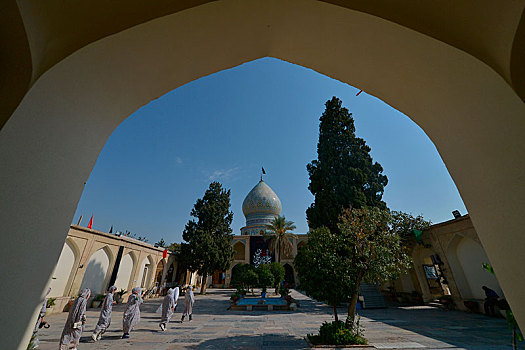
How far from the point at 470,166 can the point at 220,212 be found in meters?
21.9

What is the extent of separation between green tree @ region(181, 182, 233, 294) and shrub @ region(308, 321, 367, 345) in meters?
15.4

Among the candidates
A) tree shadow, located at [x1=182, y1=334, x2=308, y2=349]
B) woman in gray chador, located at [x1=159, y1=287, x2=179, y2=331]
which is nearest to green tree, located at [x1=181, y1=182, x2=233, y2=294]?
woman in gray chador, located at [x1=159, y1=287, x2=179, y2=331]

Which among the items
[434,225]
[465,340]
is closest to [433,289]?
[434,225]

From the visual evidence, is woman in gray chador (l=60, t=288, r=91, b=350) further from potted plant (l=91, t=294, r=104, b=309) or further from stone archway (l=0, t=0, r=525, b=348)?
potted plant (l=91, t=294, r=104, b=309)

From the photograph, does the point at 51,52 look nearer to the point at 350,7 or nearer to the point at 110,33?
the point at 110,33

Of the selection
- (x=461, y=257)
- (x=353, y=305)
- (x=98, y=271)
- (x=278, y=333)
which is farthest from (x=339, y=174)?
(x=98, y=271)

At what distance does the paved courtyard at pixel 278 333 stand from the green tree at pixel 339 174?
6.00 m

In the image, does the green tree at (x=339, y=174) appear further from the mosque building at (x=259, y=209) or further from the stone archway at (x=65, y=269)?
the mosque building at (x=259, y=209)

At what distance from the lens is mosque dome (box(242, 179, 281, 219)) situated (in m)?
32.8

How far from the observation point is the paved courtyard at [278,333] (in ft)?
20.9

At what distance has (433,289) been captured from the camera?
50.2ft

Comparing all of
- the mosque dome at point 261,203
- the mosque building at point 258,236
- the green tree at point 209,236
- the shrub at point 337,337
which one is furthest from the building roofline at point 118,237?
the mosque dome at point 261,203

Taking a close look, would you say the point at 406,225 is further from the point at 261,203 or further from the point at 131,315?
the point at 261,203

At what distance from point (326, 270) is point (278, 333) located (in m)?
2.94
